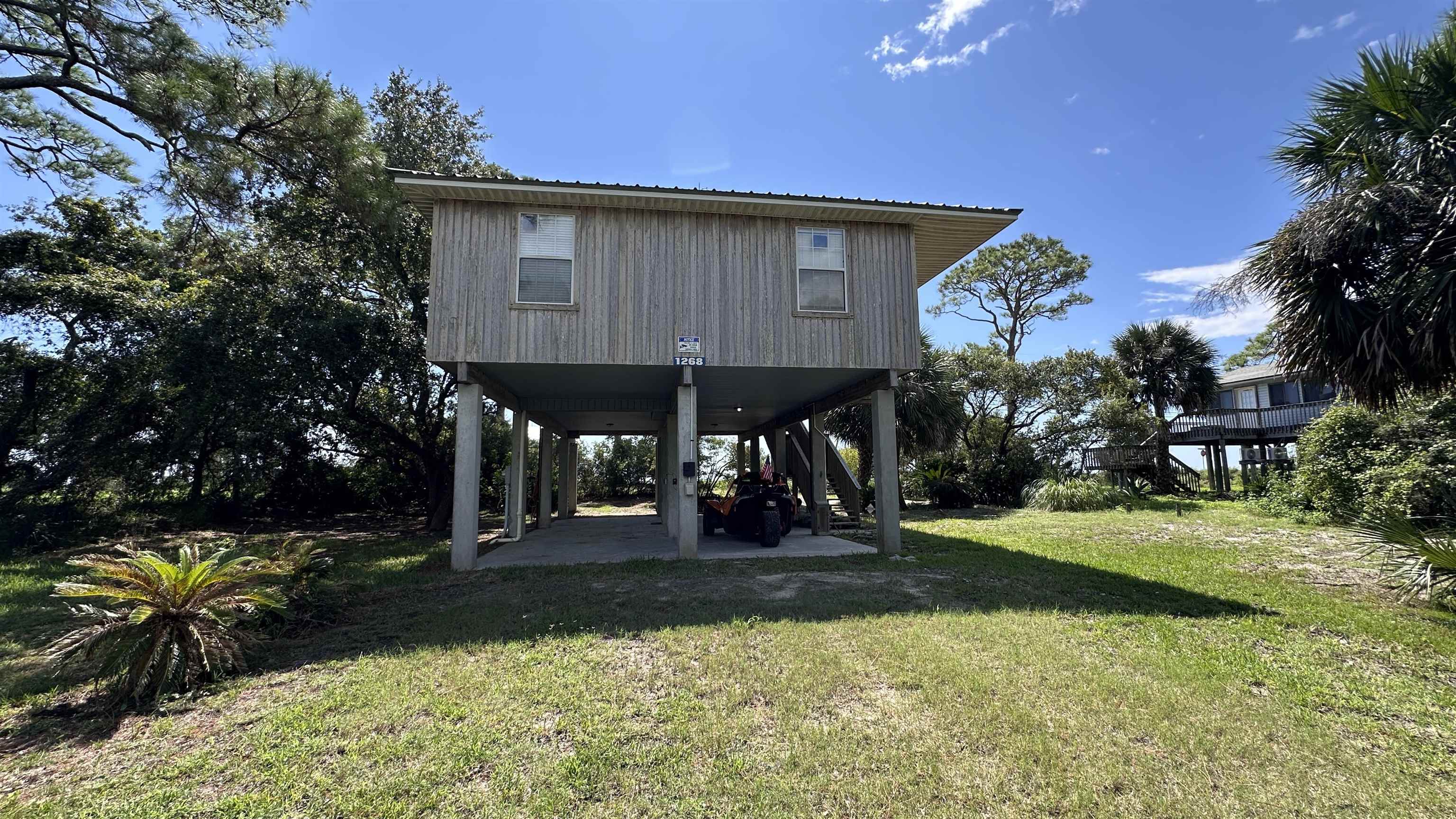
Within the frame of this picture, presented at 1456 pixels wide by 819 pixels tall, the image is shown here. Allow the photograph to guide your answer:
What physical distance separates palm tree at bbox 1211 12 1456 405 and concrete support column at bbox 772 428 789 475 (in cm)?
940

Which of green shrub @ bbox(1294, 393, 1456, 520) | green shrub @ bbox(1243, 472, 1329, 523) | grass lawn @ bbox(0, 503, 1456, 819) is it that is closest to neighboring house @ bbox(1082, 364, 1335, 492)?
green shrub @ bbox(1243, 472, 1329, 523)

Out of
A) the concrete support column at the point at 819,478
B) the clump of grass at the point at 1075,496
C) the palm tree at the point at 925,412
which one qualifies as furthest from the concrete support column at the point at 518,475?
the clump of grass at the point at 1075,496

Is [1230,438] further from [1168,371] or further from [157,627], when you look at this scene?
[157,627]

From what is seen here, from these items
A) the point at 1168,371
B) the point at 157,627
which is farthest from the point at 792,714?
the point at 1168,371

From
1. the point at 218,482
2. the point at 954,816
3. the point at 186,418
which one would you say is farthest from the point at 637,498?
the point at 954,816

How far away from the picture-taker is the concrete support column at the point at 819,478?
11469mm

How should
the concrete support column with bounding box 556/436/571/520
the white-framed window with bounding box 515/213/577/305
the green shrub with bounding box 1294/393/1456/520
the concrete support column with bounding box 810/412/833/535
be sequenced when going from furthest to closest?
the concrete support column with bounding box 556/436/571/520 → the concrete support column with bounding box 810/412/833/535 → the green shrub with bounding box 1294/393/1456/520 → the white-framed window with bounding box 515/213/577/305

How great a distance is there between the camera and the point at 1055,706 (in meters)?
3.40

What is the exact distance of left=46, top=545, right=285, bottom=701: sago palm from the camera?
3592 millimetres

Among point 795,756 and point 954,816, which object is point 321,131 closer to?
point 795,756

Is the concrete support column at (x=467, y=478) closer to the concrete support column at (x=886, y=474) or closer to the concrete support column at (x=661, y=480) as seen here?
the concrete support column at (x=661, y=480)

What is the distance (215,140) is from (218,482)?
875cm

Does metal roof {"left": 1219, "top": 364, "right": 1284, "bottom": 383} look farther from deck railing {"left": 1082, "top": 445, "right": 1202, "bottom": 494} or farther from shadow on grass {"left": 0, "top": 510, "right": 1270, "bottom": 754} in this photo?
shadow on grass {"left": 0, "top": 510, "right": 1270, "bottom": 754}

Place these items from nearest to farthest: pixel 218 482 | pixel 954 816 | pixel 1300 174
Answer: pixel 954 816
pixel 1300 174
pixel 218 482
